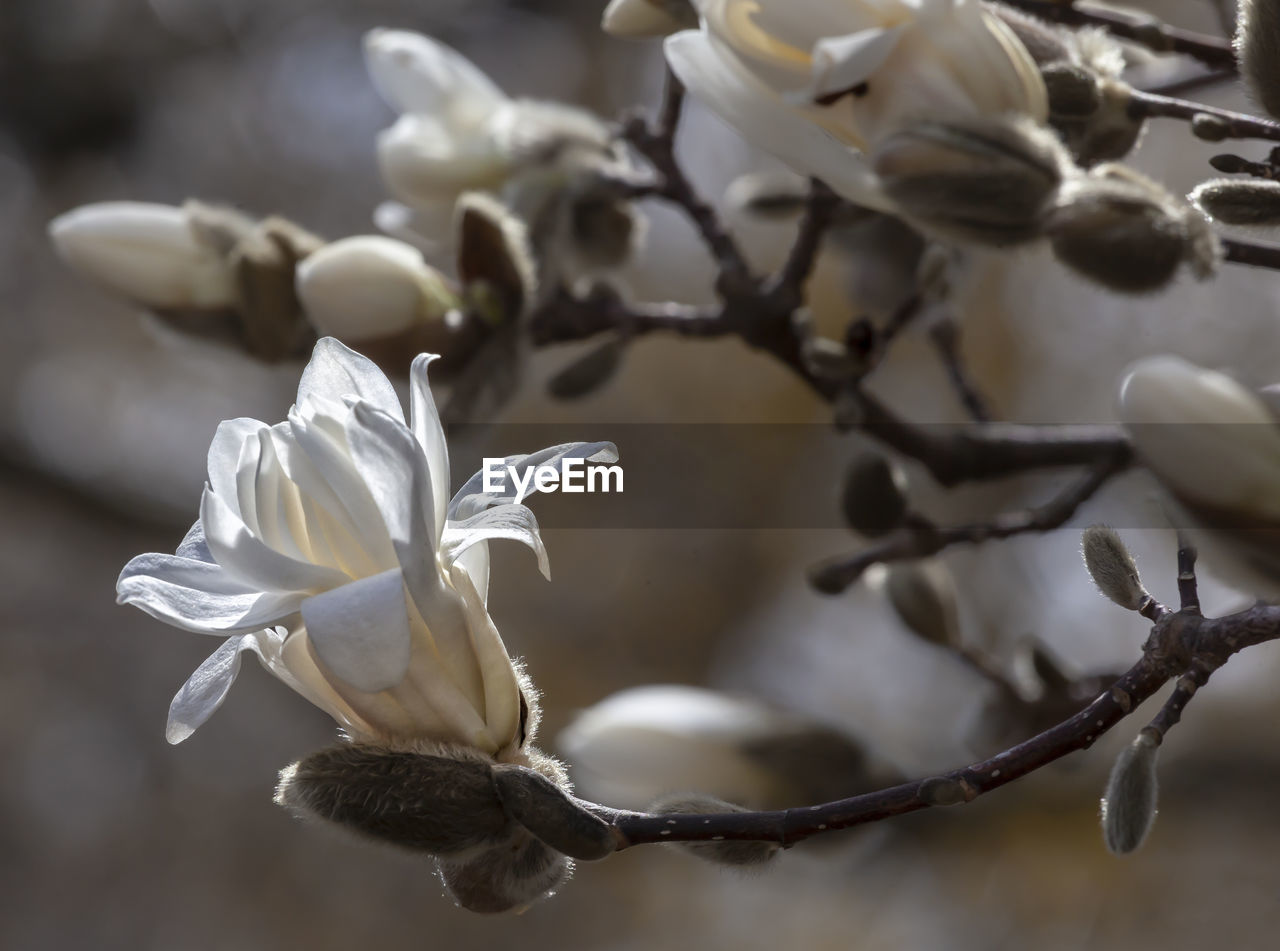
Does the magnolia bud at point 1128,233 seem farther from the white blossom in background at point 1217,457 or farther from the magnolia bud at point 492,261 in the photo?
the magnolia bud at point 492,261

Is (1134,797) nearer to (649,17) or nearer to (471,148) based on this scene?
(649,17)

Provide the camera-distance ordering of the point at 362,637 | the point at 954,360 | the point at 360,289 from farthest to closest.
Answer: the point at 954,360 < the point at 360,289 < the point at 362,637

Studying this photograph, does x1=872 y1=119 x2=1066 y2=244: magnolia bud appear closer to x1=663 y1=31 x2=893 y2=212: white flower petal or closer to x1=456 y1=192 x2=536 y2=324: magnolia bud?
x1=663 y1=31 x2=893 y2=212: white flower petal

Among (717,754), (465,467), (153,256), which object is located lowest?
(465,467)

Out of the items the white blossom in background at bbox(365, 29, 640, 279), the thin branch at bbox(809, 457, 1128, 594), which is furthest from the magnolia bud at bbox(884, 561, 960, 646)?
the white blossom in background at bbox(365, 29, 640, 279)

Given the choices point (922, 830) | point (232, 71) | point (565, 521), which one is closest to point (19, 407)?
point (232, 71)

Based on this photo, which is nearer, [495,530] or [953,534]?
[495,530]

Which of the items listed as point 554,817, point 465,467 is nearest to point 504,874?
point 554,817

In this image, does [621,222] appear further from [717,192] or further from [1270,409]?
[717,192]
